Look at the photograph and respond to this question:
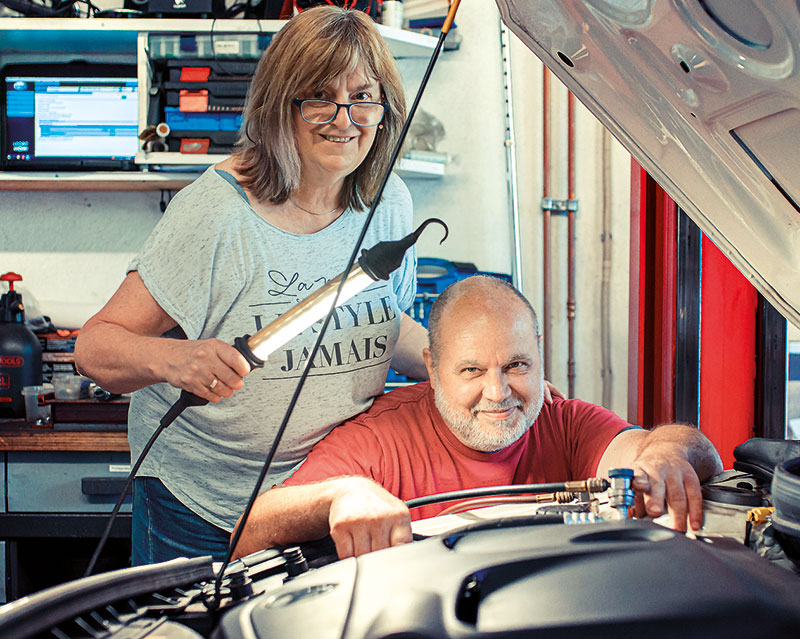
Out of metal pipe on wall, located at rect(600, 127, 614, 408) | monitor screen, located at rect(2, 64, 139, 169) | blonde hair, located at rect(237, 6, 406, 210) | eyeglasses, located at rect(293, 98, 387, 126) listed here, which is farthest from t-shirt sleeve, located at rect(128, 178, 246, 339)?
metal pipe on wall, located at rect(600, 127, 614, 408)

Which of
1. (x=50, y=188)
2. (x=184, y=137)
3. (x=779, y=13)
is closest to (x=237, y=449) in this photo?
(x=779, y=13)

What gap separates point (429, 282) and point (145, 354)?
1515mm

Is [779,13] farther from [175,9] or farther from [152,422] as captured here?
[175,9]

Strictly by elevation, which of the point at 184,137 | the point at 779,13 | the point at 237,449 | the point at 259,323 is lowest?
the point at 237,449

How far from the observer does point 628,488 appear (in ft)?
2.89

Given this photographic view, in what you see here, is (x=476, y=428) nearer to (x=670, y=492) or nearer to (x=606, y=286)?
(x=670, y=492)

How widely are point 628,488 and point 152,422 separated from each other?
0.90 m

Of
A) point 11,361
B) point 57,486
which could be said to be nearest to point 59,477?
point 57,486

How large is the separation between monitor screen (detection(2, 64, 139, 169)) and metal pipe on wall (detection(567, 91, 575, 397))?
162 centimetres

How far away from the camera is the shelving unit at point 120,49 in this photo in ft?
7.88

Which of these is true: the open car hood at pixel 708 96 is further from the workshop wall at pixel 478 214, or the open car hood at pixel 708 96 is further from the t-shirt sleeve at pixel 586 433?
the workshop wall at pixel 478 214

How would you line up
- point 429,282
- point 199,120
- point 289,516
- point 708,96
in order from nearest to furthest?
point 708,96, point 289,516, point 199,120, point 429,282

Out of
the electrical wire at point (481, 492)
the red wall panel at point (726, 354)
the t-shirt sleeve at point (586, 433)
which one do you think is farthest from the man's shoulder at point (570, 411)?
the red wall panel at point (726, 354)

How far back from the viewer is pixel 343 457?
1313 millimetres
